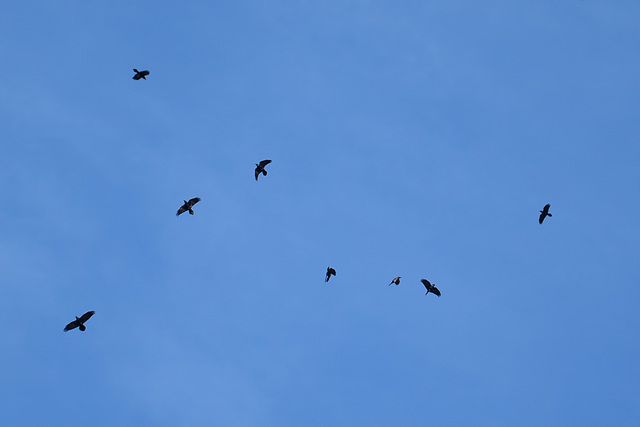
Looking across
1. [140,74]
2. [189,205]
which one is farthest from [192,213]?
[140,74]

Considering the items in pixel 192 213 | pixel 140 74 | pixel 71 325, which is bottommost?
pixel 71 325

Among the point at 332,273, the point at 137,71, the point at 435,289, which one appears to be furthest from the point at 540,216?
the point at 137,71

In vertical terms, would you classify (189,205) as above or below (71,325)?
above

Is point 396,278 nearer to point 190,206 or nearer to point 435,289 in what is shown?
point 435,289

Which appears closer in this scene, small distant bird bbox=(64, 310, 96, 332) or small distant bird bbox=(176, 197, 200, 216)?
small distant bird bbox=(64, 310, 96, 332)

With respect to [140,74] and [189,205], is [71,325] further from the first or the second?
[140,74]

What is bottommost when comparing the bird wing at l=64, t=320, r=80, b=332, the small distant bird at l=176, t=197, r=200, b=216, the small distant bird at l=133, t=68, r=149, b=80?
the bird wing at l=64, t=320, r=80, b=332

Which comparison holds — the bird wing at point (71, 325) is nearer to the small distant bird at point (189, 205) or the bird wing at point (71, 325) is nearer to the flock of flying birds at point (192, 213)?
the flock of flying birds at point (192, 213)

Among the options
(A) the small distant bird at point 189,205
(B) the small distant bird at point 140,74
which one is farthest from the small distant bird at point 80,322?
(B) the small distant bird at point 140,74

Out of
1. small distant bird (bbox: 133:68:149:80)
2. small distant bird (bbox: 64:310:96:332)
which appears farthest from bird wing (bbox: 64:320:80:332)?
small distant bird (bbox: 133:68:149:80)

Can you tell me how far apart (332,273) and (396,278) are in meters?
4.69

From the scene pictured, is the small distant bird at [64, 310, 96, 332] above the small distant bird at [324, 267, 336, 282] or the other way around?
the other way around

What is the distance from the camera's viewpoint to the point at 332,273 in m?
59.9

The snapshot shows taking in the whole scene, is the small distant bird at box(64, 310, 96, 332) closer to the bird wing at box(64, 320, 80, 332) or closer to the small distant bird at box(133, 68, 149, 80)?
the bird wing at box(64, 320, 80, 332)
